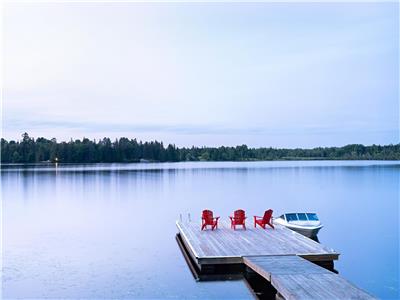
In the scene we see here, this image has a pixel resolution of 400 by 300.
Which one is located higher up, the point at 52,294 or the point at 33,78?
the point at 33,78

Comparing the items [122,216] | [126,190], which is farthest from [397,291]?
[126,190]

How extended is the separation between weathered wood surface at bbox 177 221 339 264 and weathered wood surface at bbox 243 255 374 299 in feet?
2.45

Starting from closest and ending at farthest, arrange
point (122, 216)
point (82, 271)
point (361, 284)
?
point (361, 284)
point (82, 271)
point (122, 216)

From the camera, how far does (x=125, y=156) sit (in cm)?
14412

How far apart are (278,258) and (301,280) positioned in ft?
8.19

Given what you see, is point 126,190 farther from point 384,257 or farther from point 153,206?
point 384,257

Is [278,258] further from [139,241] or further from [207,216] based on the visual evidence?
[139,241]

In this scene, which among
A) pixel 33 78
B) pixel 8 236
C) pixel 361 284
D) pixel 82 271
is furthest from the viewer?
pixel 33 78

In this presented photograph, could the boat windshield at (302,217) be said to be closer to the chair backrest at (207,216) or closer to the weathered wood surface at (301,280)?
the chair backrest at (207,216)

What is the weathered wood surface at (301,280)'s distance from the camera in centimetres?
919

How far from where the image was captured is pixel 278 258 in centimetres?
1266

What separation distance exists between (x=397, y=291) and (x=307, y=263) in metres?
2.70

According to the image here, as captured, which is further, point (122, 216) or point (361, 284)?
point (122, 216)

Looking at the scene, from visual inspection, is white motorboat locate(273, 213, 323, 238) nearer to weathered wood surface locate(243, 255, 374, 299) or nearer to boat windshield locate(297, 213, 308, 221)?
boat windshield locate(297, 213, 308, 221)
